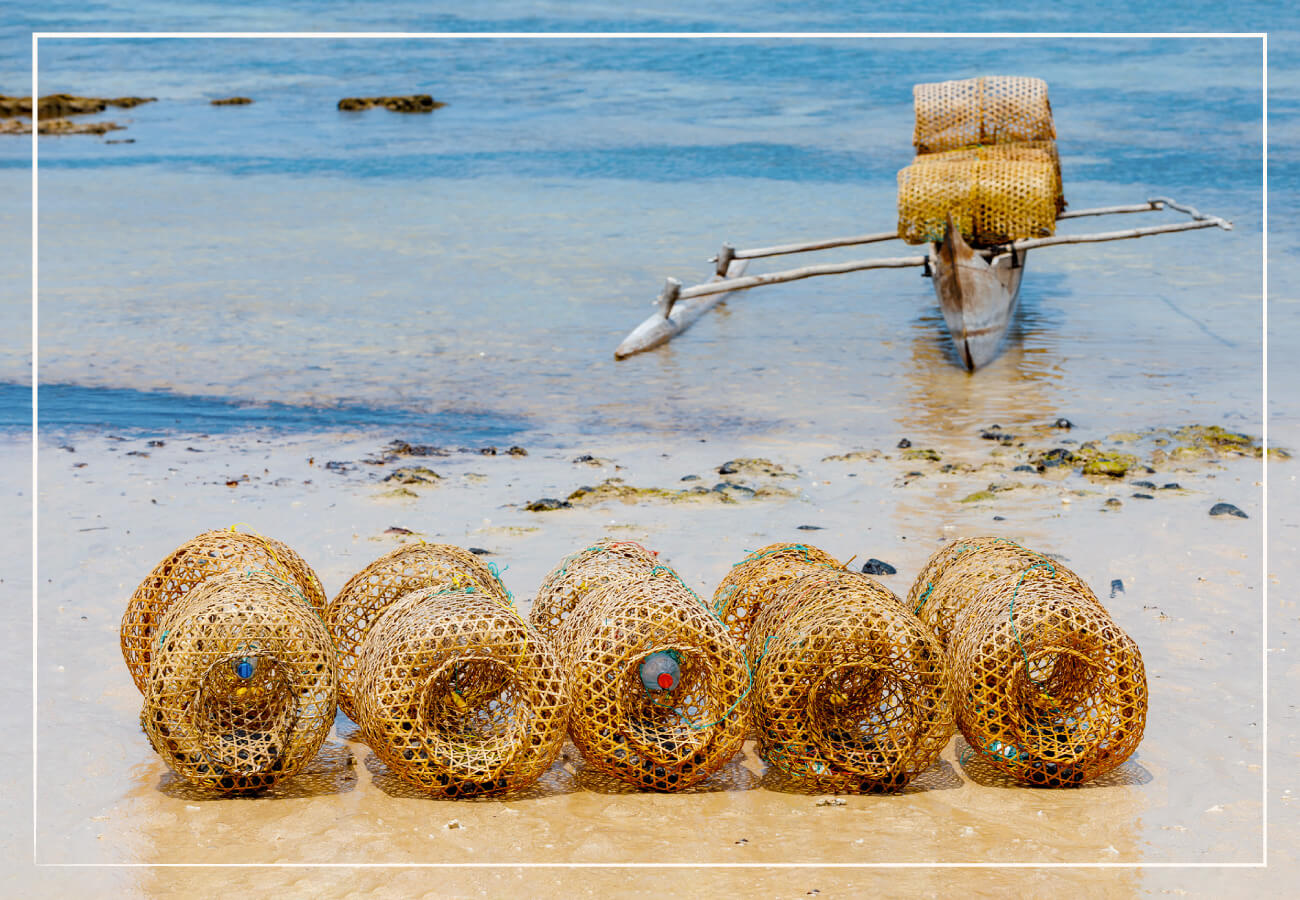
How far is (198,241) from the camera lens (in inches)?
899

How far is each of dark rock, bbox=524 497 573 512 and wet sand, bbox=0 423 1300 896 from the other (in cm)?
9

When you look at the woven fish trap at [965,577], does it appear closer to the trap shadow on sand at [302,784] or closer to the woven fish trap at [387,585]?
the woven fish trap at [387,585]

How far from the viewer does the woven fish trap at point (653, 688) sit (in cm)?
582

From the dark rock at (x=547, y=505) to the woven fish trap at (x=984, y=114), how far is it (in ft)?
22.3

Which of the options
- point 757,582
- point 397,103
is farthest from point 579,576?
point 397,103

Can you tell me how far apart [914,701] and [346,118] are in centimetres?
3655

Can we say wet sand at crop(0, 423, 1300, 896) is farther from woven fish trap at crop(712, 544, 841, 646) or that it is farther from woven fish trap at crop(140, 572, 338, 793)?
woven fish trap at crop(712, 544, 841, 646)

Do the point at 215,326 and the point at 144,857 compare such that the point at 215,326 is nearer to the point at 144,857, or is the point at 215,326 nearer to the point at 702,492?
the point at 702,492

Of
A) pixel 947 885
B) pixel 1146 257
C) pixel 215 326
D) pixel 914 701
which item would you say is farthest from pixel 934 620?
pixel 1146 257

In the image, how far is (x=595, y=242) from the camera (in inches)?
898

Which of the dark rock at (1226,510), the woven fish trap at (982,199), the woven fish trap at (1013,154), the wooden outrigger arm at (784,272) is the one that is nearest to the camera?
the dark rock at (1226,510)

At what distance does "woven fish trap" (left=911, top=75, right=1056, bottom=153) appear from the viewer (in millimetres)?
14352

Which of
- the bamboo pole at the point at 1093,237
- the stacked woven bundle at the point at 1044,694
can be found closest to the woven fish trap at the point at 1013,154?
the bamboo pole at the point at 1093,237

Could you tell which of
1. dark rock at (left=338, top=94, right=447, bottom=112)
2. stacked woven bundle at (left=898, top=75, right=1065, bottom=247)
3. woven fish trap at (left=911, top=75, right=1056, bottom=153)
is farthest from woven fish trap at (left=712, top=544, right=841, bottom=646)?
dark rock at (left=338, top=94, right=447, bottom=112)
